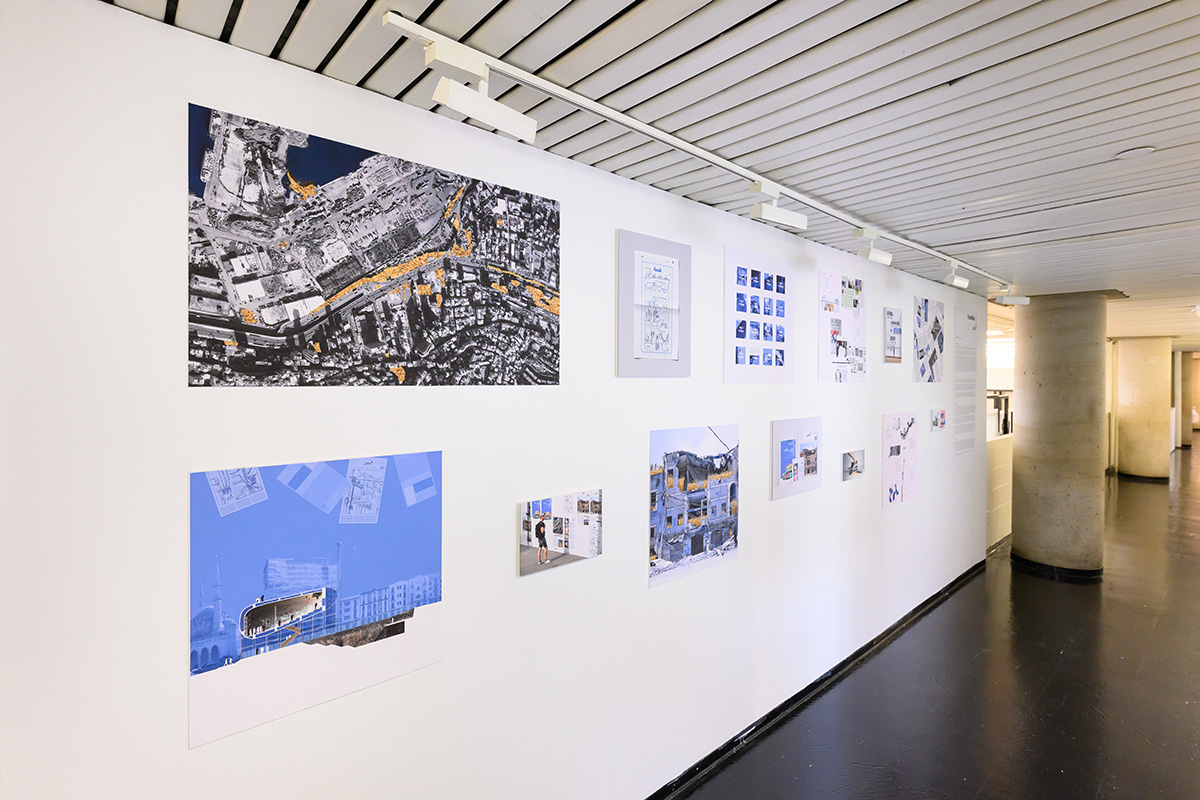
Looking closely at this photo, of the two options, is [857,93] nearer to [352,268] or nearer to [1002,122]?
[1002,122]

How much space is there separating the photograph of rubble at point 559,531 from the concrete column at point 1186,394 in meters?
21.9

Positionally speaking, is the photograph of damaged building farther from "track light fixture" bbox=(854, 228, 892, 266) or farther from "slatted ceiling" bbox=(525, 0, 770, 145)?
"slatted ceiling" bbox=(525, 0, 770, 145)

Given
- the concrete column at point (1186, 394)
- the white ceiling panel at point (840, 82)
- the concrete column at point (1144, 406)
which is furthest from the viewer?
the concrete column at point (1186, 394)

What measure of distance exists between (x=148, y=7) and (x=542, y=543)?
207 centimetres

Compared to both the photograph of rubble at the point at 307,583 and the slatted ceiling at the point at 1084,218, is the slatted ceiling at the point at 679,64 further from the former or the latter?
the slatted ceiling at the point at 1084,218

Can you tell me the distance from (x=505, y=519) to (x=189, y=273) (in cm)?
132

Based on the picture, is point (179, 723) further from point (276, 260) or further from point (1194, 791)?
point (1194, 791)

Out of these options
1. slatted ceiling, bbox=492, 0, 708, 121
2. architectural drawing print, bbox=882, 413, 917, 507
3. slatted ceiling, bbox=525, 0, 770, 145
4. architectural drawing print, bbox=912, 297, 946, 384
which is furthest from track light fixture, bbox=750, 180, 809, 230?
architectural drawing print, bbox=912, 297, 946, 384

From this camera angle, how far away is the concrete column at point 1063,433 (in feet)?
20.8

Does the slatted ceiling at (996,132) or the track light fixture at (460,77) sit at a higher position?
the slatted ceiling at (996,132)

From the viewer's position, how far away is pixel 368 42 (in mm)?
1668

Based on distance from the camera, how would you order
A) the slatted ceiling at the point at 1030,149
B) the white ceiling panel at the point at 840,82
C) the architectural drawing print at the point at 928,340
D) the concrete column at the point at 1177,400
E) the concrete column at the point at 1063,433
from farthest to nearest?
the concrete column at the point at 1177,400, the concrete column at the point at 1063,433, the architectural drawing print at the point at 928,340, the slatted ceiling at the point at 1030,149, the white ceiling panel at the point at 840,82

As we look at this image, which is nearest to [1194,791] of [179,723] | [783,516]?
[783,516]

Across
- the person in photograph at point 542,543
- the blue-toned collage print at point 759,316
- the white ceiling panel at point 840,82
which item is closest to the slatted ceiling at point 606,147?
the white ceiling panel at point 840,82
